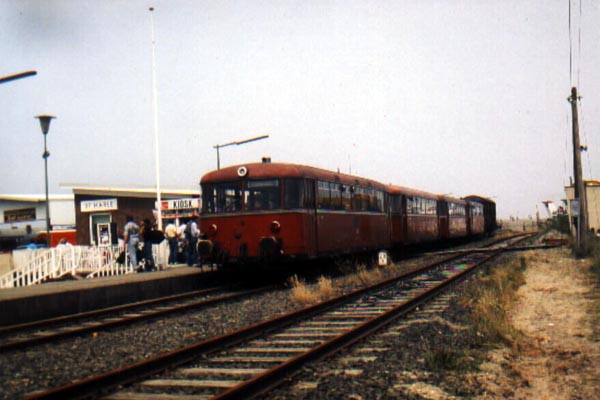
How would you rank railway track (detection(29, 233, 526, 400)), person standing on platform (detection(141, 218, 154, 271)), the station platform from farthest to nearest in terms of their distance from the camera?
person standing on platform (detection(141, 218, 154, 271)) < the station platform < railway track (detection(29, 233, 526, 400))

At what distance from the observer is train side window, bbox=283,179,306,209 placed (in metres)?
14.9

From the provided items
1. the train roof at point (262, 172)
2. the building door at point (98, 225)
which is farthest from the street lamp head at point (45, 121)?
the building door at point (98, 225)

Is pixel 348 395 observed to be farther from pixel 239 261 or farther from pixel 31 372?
pixel 239 261

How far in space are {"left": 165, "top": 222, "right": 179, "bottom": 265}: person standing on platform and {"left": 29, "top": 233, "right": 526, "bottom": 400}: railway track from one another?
9.11m

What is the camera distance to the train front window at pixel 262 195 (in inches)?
590

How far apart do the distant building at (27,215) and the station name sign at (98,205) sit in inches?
399

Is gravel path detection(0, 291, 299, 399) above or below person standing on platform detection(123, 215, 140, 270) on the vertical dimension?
below

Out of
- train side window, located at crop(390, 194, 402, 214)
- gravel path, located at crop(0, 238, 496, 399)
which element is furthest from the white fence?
train side window, located at crop(390, 194, 402, 214)

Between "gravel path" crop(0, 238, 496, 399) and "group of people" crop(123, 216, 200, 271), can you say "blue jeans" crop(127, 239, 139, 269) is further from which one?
"gravel path" crop(0, 238, 496, 399)

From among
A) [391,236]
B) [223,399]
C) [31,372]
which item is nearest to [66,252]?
[391,236]

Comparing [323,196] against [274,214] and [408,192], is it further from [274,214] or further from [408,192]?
[408,192]

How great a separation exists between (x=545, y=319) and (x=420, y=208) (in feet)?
60.6

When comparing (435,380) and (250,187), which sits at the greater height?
(250,187)

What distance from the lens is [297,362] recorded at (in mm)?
6543
